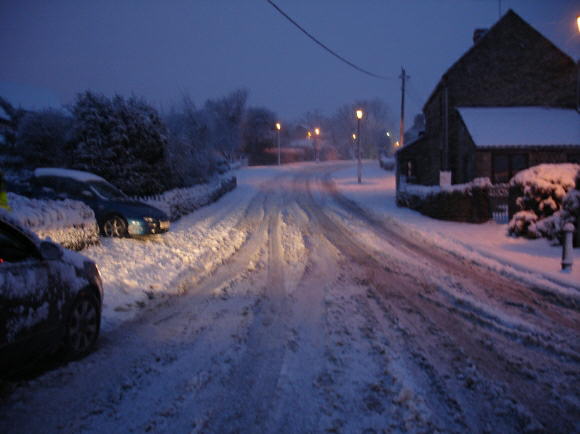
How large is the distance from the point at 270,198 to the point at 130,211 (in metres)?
14.9

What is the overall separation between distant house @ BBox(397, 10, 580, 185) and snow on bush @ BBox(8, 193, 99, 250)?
65.4 feet

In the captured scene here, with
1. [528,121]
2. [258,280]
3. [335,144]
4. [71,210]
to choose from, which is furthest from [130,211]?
[335,144]

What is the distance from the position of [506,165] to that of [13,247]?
2421cm

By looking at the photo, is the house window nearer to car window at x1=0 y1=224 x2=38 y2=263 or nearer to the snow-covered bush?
the snow-covered bush

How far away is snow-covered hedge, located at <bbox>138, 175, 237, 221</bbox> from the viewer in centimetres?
1563

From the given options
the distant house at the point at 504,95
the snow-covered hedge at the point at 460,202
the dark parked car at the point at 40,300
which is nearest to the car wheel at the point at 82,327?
the dark parked car at the point at 40,300

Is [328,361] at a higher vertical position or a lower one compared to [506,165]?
lower

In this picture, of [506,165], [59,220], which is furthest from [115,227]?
[506,165]

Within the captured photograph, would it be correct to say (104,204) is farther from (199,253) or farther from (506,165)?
(506,165)

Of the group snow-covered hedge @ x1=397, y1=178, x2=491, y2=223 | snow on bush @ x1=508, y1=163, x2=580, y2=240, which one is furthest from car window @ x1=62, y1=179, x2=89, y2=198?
snow-covered hedge @ x1=397, y1=178, x2=491, y2=223

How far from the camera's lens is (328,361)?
459 centimetres

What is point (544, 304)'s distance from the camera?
269 inches

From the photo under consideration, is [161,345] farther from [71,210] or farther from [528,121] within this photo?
[528,121]

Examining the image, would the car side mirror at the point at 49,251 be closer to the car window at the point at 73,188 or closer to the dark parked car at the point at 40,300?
the dark parked car at the point at 40,300
